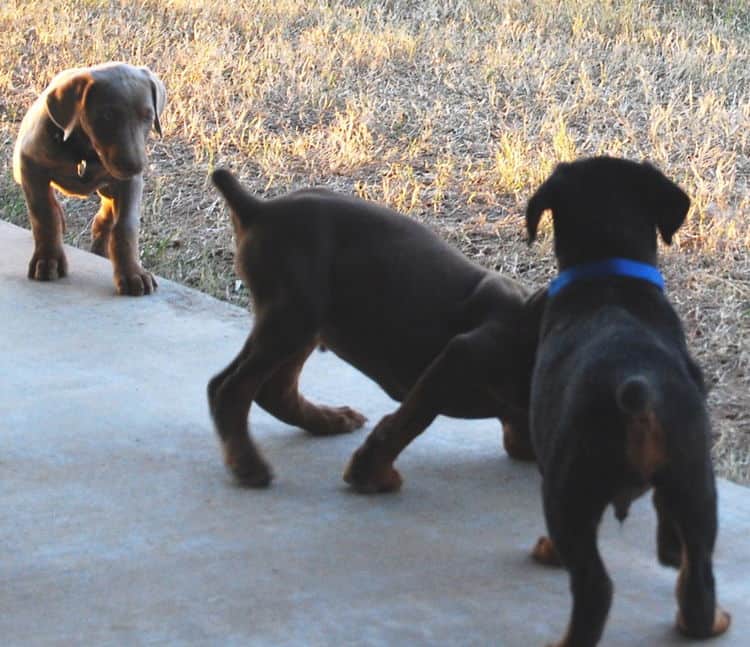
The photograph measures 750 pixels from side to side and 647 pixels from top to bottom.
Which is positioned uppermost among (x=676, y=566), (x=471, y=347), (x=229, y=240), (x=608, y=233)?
(x=608, y=233)

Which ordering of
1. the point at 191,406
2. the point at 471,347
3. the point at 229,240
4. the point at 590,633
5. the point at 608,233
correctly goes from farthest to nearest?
the point at 229,240 → the point at 191,406 → the point at 471,347 → the point at 608,233 → the point at 590,633

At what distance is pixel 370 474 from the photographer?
395cm

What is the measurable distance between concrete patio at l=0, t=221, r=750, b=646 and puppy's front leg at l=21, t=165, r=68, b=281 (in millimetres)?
975

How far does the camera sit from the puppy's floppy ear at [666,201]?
11.0 feet

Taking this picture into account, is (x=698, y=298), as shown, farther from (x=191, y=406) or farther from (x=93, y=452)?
(x=93, y=452)

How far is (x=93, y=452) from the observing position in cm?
431

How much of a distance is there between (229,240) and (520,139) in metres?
2.15

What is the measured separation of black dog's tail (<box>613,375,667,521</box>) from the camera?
271 centimetres

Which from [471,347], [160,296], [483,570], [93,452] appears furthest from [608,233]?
[160,296]

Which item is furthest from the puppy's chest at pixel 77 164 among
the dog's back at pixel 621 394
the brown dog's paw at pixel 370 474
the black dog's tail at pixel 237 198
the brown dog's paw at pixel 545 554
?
the dog's back at pixel 621 394

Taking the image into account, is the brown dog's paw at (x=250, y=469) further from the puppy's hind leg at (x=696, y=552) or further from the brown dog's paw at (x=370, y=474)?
the puppy's hind leg at (x=696, y=552)

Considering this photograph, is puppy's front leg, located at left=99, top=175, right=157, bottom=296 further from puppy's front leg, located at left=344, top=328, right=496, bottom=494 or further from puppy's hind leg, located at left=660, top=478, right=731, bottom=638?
puppy's hind leg, located at left=660, top=478, right=731, bottom=638

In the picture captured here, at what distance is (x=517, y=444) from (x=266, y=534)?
32.7 inches

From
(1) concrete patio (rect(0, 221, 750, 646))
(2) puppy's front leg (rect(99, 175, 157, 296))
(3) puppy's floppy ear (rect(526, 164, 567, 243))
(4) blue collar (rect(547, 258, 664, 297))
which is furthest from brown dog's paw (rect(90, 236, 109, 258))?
(4) blue collar (rect(547, 258, 664, 297))
